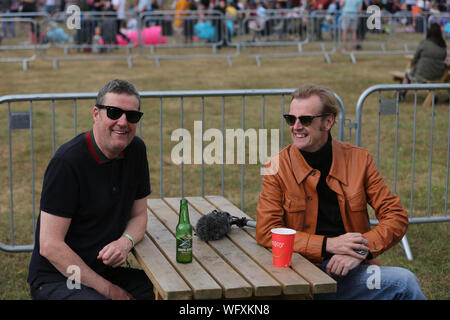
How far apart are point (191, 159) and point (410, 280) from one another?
19.3ft

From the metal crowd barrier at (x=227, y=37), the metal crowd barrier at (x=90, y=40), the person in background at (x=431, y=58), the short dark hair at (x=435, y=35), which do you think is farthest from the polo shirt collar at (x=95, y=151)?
the metal crowd barrier at (x=227, y=37)

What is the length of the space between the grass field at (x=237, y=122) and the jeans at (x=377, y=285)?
1.81 meters

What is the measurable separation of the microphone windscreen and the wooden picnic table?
4 cm

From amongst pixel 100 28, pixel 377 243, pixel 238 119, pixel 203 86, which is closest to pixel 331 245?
pixel 377 243

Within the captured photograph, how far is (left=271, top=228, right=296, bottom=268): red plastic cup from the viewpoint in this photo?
3.40 meters

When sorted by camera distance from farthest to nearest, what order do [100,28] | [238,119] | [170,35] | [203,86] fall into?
[170,35], [100,28], [203,86], [238,119]

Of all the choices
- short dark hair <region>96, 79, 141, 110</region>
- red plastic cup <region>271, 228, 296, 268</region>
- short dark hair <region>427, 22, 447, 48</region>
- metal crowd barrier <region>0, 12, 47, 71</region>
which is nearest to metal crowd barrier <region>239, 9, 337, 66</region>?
short dark hair <region>427, 22, 447, 48</region>

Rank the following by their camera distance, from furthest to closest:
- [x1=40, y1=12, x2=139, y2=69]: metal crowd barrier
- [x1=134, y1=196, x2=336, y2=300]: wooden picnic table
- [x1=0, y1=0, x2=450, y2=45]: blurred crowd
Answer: [x1=0, y1=0, x2=450, y2=45]: blurred crowd
[x1=40, y1=12, x2=139, y2=69]: metal crowd barrier
[x1=134, y1=196, x2=336, y2=300]: wooden picnic table

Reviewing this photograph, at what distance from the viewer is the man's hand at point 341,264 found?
3.62m

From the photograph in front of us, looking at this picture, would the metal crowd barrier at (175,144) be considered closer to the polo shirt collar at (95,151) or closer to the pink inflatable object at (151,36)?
the polo shirt collar at (95,151)

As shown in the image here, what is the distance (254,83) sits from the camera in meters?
15.6

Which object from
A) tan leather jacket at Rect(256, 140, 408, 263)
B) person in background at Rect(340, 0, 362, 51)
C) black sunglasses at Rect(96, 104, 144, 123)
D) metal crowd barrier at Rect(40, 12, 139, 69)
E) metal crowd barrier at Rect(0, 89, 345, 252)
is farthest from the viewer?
person in background at Rect(340, 0, 362, 51)

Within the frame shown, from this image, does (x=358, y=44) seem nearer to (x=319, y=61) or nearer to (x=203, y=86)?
(x=319, y=61)

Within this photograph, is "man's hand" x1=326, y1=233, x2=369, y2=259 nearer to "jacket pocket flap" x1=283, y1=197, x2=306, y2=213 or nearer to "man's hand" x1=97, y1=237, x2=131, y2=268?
"jacket pocket flap" x1=283, y1=197, x2=306, y2=213
